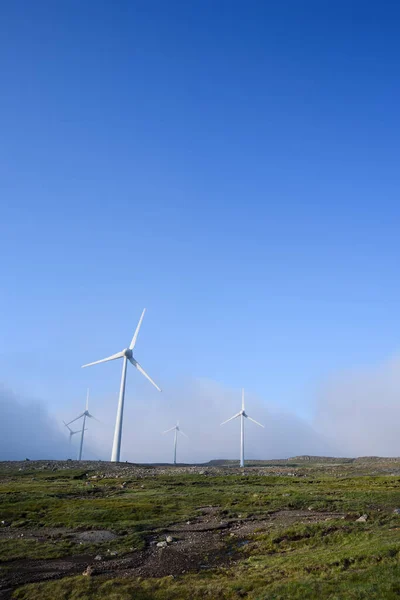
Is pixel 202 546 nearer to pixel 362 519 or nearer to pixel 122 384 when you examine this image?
pixel 362 519

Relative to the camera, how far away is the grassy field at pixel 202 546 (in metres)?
28.2

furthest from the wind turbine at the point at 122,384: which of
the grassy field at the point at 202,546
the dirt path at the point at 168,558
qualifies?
the dirt path at the point at 168,558

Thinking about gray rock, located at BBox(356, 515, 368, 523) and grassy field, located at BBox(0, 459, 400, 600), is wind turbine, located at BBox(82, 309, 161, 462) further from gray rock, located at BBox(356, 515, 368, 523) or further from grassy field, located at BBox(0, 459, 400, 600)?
gray rock, located at BBox(356, 515, 368, 523)

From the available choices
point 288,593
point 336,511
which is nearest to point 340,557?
point 288,593

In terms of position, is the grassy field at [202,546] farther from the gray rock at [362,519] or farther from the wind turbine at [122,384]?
the wind turbine at [122,384]

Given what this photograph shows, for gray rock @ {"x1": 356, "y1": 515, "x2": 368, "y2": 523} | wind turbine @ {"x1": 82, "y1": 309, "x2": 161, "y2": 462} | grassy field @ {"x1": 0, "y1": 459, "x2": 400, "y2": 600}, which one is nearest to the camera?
grassy field @ {"x1": 0, "y1": 459, "x2": 400, "y2": 600}

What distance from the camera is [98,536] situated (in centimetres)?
4538

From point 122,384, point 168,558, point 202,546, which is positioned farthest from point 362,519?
point 122,384

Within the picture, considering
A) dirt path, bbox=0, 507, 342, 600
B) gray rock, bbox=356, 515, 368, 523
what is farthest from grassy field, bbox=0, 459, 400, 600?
gray rock, bbox=356, 515, 368, 523

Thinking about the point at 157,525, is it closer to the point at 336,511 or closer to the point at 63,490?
the point at 336,511

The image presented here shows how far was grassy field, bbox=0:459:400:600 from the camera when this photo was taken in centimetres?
2822

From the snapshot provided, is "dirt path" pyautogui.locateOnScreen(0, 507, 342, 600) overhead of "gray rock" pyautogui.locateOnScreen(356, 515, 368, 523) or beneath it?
beneath

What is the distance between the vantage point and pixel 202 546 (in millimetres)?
40938

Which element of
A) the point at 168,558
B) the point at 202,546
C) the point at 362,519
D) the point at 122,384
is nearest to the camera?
the point at 168,558
